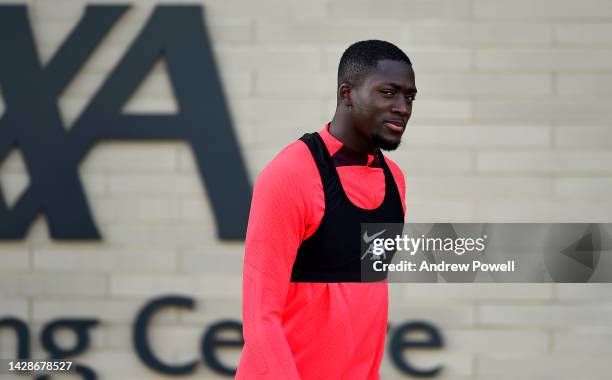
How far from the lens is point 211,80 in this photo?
15.0ft

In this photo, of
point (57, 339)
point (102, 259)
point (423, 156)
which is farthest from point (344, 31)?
point (57, 339)

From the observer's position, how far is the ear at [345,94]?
235 centimetres

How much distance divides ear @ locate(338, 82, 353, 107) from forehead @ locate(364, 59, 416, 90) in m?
0.07

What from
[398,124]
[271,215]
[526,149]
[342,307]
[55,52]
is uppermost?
[55,52]

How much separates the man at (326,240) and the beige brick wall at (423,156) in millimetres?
2212

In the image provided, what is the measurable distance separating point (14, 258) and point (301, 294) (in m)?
2.74

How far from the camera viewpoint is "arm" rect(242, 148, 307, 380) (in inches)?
85.4

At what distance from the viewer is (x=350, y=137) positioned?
7.80ft

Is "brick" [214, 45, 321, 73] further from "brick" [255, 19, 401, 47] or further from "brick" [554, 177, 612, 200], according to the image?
"brick" [554, 177, 612, 200]

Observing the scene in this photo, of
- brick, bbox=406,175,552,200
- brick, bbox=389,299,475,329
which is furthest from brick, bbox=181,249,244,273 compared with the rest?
brick, bbox=406,175,552,200

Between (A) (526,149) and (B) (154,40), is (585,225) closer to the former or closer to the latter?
(A) (526,149)

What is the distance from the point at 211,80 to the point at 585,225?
6.12ft

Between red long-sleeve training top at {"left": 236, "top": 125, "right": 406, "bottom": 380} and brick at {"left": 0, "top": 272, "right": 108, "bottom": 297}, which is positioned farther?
brick at {"left": 0, "top": 272, "right": 108, "bottom": 297}

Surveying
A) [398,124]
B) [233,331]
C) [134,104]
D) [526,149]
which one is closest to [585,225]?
[526,149]
